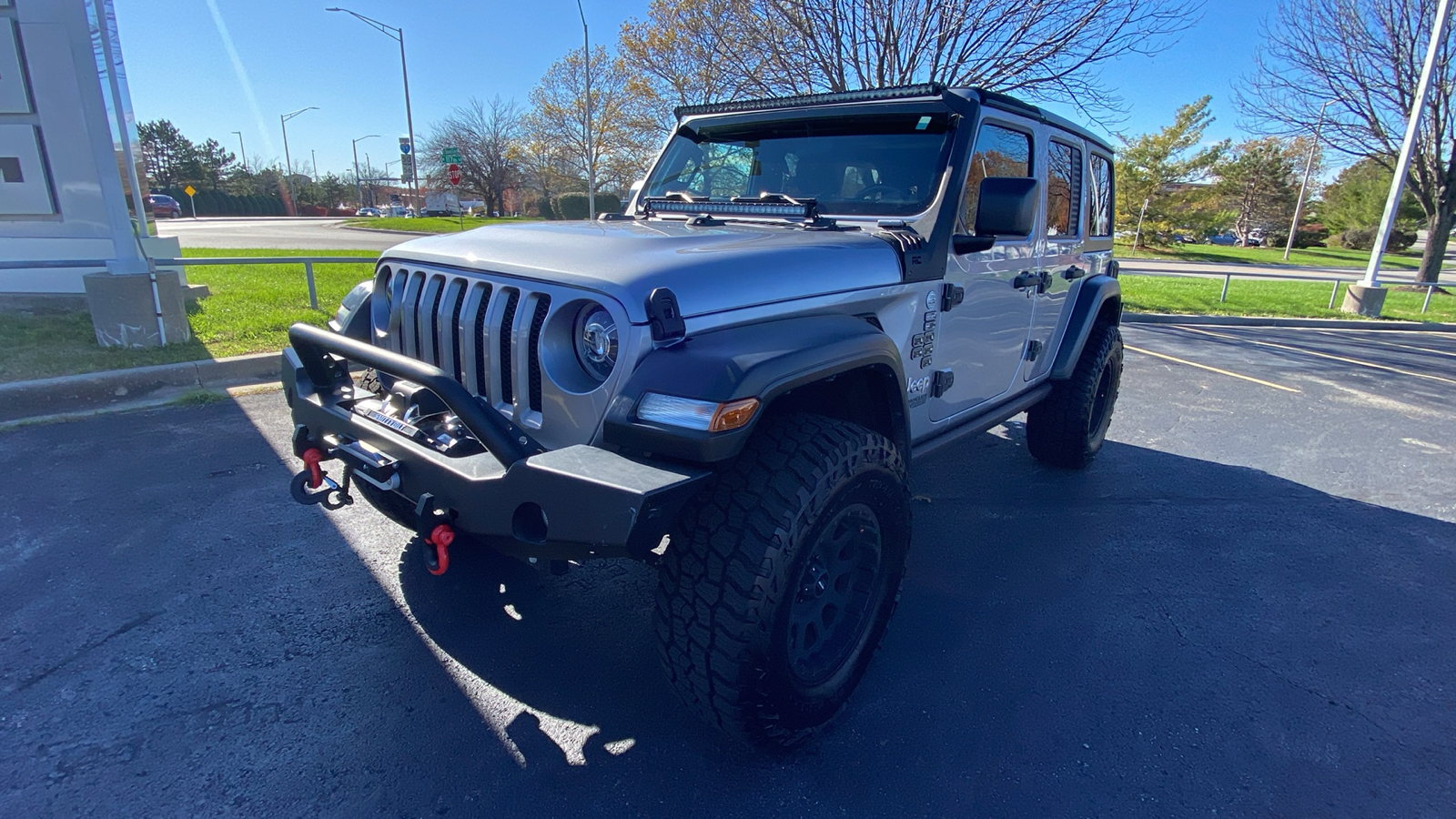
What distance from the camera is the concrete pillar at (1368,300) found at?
13.3 metres

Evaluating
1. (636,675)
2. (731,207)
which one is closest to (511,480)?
(636,675)

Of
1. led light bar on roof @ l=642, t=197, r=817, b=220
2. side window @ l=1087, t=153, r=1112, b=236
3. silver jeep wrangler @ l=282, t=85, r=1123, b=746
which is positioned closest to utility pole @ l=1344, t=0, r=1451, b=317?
side window @ l=1087, t=153, r=1112, b=236

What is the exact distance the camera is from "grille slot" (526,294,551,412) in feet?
7.02

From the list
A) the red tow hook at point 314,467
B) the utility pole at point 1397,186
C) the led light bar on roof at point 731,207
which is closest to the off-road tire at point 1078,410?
the led light bar on roof at point 731,207

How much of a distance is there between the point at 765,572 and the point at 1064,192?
10.7ft

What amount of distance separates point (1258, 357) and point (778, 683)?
9677mm

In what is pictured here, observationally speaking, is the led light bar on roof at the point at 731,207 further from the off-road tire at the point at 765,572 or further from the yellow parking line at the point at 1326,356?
the yellow parking line at the point at 1326,356

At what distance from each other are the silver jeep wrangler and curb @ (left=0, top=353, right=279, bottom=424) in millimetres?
3833

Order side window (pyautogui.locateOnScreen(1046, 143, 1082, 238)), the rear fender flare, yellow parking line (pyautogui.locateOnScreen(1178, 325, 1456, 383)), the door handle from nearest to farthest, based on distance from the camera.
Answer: the door handle
side window (pyautogui.locateOnScreen(1046, 143, 1082, 238))
the rear fender flare
yellow parking line (pyautogui.locateOnScreen(1178, 325, 1456, 383))

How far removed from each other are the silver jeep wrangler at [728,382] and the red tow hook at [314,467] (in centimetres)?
1

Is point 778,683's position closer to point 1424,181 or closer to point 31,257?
point 31,257

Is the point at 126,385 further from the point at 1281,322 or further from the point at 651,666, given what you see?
the point at 1281,322

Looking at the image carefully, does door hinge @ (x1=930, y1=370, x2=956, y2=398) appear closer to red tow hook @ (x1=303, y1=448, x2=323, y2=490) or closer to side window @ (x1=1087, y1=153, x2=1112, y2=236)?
side window @ (x1=1087, y1=153, x2=1112, y2=236)

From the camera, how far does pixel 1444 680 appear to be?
8.91 ft
